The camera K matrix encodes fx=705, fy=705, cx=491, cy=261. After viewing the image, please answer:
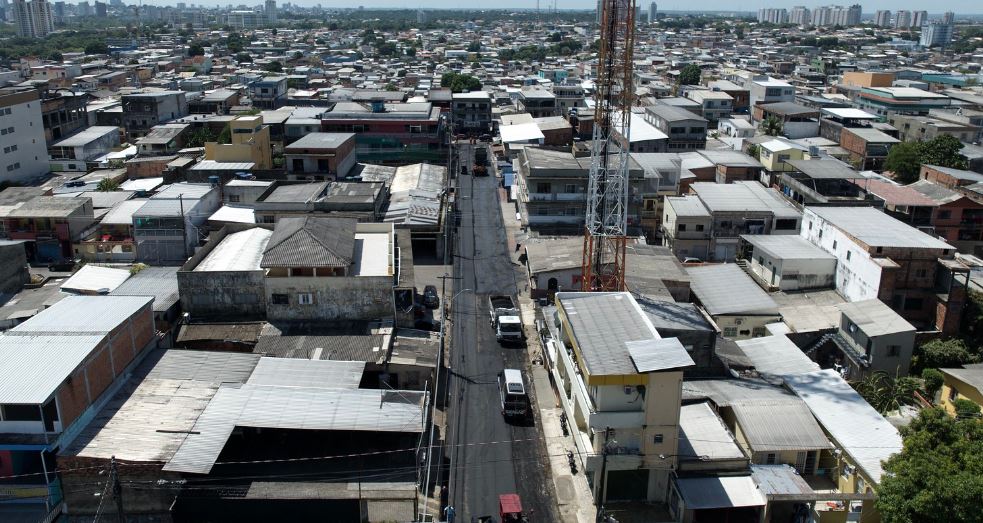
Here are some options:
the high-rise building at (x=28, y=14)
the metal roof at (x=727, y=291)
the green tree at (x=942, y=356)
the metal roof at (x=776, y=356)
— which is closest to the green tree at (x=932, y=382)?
the green tree at (x=942, y=356)

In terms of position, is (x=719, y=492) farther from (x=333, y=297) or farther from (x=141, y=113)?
(x=141, y=113)

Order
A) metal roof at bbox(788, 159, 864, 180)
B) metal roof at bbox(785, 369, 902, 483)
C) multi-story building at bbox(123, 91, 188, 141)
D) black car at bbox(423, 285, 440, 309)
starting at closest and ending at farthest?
metal roof at bbox(785, 369, 902, 483)
black car at bbox(423, 285, 440, 309)
metal roof at bbox(788, 159, 864, 180)
multi-story building at bbox(123, 91, 188, 141)

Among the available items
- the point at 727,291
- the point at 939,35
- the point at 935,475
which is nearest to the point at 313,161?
the point at 727,291

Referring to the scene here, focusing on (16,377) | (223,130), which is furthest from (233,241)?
(223,130)

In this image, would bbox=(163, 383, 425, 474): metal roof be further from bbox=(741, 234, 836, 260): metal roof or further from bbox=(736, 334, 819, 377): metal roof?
bbox=(741, 234, 836, 260): metal roof

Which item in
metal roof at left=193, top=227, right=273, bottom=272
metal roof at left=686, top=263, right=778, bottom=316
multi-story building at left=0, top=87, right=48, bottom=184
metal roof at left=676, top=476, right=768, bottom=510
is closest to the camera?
metal roof at left=676, top=476, right=768, bottom=510

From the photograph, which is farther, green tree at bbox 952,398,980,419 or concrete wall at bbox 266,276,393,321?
concrete wall at bbox 266,276,393,321

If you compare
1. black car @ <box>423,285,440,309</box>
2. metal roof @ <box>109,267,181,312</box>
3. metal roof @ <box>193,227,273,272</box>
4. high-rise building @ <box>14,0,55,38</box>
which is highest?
high-rise building @ <box>14,0,55,38</box>

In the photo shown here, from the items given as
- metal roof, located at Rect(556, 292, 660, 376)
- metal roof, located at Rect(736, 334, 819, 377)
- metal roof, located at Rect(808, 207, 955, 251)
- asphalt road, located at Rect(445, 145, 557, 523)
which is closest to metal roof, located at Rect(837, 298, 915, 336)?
metal roof, located at Rect(736, 334, 819, 377)

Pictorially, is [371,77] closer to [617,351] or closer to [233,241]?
[233,241]
